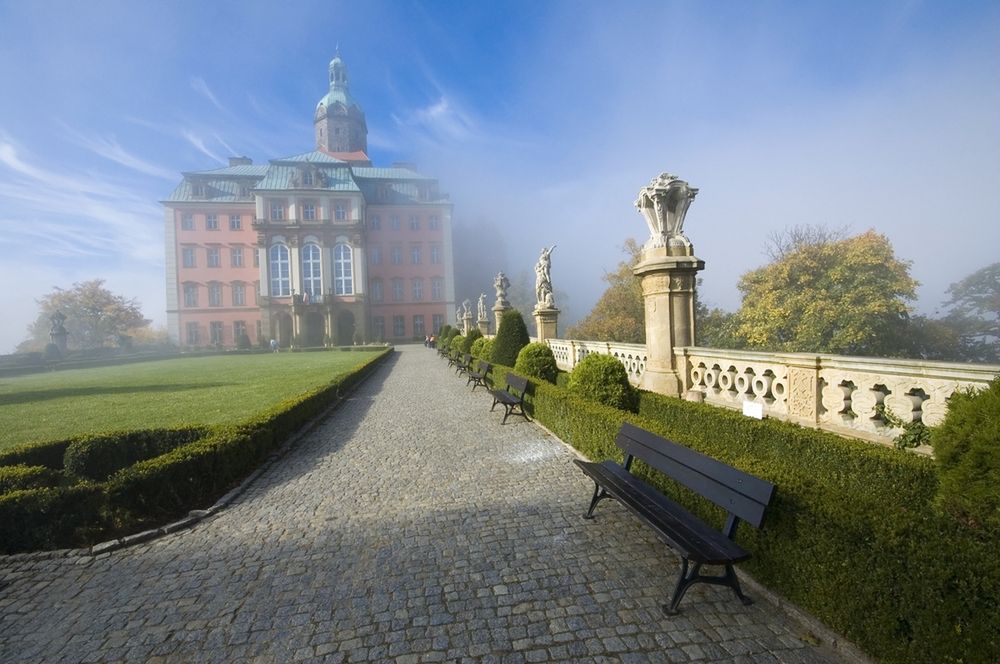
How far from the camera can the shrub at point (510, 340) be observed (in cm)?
1229

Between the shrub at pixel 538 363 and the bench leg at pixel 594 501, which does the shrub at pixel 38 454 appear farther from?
the shrub at pixel 538 363

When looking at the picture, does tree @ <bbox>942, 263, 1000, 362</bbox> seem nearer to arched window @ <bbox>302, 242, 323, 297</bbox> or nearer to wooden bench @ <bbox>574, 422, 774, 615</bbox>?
wooden bench @ <bbox>574, 422, 774, 615</bbox>

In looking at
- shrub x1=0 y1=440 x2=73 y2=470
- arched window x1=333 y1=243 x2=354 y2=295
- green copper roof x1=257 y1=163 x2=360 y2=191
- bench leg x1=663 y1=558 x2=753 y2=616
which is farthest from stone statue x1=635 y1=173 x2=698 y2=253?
green copper roof x1=257 y1=163 x2=360 y2=191

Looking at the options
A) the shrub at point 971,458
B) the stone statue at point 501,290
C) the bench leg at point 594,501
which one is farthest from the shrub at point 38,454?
the stone statue at point 501,290

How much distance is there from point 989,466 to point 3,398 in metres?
19.1

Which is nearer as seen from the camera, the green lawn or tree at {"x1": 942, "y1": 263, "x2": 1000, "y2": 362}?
the green lawn

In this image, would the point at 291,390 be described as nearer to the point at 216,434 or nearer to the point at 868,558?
the point at 216,434

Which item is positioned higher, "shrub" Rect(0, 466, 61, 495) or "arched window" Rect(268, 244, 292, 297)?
"arched window" Rect(268, 244, 292, 297)

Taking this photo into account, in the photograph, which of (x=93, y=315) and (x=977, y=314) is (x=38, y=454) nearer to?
(x=977, y=314)

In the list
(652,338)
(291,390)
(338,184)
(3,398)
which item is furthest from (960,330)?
(338,184)

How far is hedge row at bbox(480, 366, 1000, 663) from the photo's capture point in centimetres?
175

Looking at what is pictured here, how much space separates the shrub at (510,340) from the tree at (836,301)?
17.0 m

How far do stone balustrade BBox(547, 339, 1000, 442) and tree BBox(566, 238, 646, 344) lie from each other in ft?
89.7

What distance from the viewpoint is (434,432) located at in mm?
7477
